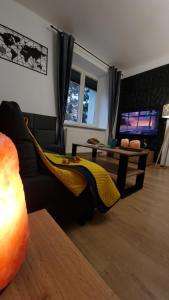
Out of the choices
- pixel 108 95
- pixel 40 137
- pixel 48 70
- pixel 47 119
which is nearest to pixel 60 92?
pixel 48 70

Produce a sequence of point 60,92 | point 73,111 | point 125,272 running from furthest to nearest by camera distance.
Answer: point 73,111 → point 60,92 → point 125,272

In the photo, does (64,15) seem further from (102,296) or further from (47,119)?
(102,296)

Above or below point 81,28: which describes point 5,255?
below

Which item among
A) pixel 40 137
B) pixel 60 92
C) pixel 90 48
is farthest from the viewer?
pixel 90 48

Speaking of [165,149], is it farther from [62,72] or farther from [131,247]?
[131,247]

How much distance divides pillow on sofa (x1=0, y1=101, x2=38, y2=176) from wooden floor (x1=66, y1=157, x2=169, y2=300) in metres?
0.53

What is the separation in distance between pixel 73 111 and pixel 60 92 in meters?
0.82

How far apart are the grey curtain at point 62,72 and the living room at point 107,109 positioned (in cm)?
8

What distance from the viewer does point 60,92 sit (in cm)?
253

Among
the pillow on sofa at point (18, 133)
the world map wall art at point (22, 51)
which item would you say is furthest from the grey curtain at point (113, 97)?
the pillow on sofa at point (18, 133)

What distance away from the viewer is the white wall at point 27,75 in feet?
6.37

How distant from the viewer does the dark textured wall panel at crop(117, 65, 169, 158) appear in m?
3.04

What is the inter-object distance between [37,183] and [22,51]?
7.13ft

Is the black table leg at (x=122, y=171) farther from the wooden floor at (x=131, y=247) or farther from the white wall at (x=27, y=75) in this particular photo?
the white wall at (x=27, y=75)
